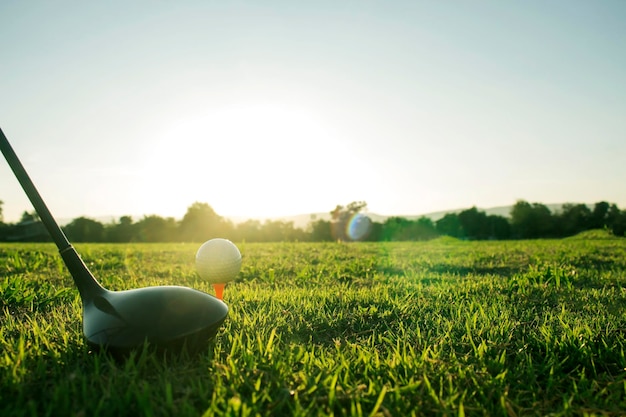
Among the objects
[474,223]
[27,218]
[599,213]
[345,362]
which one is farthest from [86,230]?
[599,213]

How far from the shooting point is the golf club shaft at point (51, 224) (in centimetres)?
202

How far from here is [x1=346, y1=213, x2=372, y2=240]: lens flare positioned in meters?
46.5

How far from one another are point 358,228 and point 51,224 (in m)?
47.2

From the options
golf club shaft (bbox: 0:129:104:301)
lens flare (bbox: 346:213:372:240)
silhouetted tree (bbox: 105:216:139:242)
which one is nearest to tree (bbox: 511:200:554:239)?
lens flare (bbox: 346:213:372:240)

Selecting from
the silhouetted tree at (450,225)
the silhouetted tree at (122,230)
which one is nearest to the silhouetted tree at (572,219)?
the silhouetted tree at (450,225)

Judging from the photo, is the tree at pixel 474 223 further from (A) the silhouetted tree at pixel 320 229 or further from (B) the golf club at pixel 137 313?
(B) the golf club at pixel 137 313

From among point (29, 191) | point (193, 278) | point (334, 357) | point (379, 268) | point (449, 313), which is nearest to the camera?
point (29, 191)

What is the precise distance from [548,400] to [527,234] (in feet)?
180

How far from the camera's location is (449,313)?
3160 mm

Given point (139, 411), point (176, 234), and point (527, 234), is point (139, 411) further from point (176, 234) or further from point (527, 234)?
point (527, 234)

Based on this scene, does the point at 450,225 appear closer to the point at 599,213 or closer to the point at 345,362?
the point at 599,213

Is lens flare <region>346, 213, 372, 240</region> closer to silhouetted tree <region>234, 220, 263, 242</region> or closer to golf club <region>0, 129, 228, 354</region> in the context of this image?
silhouetted tree <region>234, 220, 263, 242</region>

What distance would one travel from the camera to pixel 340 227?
50312 millimetres

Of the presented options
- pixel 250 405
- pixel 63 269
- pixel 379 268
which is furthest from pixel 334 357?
pixel 63 269
